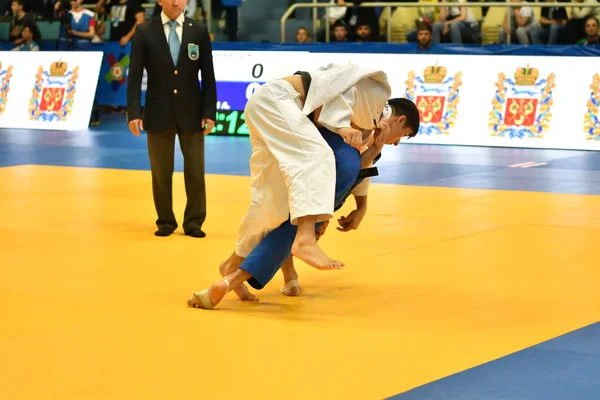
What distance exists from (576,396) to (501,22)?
12.8m

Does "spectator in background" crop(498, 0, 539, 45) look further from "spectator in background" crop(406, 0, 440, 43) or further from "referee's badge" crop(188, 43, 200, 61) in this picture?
"referee's badge" crop(188, 43, 200, 61)

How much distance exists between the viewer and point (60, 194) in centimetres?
1052

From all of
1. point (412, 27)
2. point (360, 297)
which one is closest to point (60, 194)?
point (360, 297)

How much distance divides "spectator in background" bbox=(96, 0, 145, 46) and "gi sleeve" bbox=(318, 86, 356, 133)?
13.0 metres

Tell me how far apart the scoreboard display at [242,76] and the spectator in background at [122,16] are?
2.57m

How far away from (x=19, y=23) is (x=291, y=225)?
48.1 feet

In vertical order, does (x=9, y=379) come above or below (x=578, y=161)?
above

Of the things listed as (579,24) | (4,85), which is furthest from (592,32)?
(4,85)

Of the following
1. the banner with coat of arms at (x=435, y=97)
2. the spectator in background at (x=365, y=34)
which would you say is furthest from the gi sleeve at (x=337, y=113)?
the spectator in background at (x=365, y=34)

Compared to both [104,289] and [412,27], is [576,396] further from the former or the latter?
[412,27]

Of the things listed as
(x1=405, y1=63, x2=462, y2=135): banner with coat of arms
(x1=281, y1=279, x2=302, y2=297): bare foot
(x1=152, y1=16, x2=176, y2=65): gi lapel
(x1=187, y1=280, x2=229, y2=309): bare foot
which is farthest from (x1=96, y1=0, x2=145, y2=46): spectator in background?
(x1=187, y1=280, x2=229, y2=309): bare foot

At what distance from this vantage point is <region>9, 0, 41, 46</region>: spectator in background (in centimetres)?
1891

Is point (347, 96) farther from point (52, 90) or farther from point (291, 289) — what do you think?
point (52, 90)

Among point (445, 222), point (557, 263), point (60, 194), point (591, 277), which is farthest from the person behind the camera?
point (60, 194)
